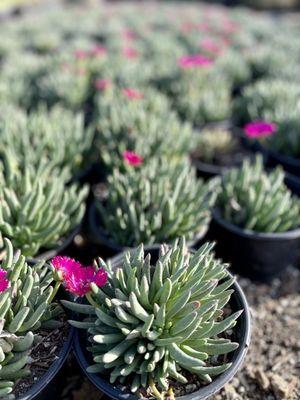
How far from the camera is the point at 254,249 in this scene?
7.41 feet

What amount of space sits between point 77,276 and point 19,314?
217mm

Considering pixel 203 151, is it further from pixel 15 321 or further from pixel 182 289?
pixel 15 321

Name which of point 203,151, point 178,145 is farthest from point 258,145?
point 178,145

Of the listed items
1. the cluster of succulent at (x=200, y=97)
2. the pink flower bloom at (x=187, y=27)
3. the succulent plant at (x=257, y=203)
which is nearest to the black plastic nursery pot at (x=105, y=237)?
the succulent plant at (x=257, y=203)

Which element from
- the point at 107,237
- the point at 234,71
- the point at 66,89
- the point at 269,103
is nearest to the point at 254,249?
the point at 107,237

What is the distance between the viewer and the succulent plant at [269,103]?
3.21m

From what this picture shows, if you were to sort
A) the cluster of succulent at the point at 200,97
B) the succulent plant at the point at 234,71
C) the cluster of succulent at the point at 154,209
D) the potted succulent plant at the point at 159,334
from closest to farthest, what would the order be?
1. the potted succulent plant at the point at 159,334
2. the cluster of succulent at the point at 154,209
3. the cluster of succulent at the point at 200,97
4. the succulent plant at the point at 234,71

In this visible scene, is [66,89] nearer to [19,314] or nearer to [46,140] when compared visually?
[46,140]

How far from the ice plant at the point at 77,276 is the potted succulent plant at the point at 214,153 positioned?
5.81ft

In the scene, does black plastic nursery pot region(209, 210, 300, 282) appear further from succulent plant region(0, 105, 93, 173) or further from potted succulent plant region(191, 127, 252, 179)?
succulent plant region(0, 105, 93, 173)

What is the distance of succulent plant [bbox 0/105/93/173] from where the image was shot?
8.21ft

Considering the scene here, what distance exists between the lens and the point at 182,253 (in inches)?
57.8

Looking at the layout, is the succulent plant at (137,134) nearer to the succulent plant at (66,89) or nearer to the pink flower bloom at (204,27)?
the succulent plant at (66,89)

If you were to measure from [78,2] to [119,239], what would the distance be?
1264 centimetres
